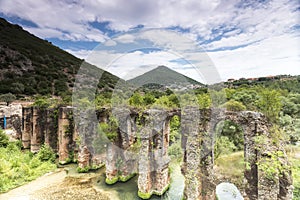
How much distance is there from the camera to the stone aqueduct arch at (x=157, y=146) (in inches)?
247

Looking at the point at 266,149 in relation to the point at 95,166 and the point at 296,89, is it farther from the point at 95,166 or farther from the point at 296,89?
the point at 296,89

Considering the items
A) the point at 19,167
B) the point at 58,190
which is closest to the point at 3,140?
the point at 19,167

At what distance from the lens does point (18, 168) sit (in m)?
11.2

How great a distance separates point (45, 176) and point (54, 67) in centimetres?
2978

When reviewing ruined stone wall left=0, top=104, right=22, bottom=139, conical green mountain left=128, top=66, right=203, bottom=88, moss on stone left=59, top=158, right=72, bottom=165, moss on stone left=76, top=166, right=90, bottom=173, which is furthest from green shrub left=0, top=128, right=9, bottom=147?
conical green mountain left=128, top=66, right=203, bottom=88

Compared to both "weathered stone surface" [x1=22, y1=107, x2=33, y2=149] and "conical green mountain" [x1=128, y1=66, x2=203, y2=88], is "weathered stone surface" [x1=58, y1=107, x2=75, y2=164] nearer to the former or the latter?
"weathered stone surface" [x1=22, y1=107, x2=33, y2=149]

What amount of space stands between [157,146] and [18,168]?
887 centimetres

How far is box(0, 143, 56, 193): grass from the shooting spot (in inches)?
400

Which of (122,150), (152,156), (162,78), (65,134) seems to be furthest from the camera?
(162,78)

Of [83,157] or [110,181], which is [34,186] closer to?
[83,157]

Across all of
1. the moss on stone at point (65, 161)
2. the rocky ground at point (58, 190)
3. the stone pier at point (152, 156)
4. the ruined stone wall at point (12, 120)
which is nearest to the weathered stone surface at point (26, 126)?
the ruined stone wall at point (12, 120)

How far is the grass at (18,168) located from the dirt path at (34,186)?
0.36 m

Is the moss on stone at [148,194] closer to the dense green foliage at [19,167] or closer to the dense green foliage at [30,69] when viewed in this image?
the dense green foliage at [19,167]

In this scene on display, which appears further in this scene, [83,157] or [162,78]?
[162,78]
